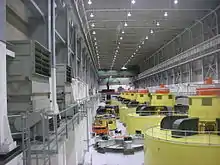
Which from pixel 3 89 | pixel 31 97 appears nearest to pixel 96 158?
pixel 31 97

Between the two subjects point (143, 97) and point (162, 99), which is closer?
point (162, 99)

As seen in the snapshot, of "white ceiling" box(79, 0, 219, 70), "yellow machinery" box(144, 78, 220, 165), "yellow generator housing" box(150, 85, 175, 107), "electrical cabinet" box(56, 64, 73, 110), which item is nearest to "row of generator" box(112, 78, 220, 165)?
"yellow machinery" box(144, 78, 220, 165)

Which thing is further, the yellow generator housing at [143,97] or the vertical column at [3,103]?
the yellow generator housing at [143,97]

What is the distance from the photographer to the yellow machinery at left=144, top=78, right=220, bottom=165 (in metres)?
7.33

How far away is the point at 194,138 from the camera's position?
26.3ft

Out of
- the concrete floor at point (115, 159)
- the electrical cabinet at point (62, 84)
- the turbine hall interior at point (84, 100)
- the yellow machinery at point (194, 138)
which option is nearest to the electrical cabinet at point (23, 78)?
the turbine hall interior at point (84, 100)

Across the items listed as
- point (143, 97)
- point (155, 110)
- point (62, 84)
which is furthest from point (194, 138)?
point (143, 97)

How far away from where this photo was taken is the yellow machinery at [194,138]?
24.1ft

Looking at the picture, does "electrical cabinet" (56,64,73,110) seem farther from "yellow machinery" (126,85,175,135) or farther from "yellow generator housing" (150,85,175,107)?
"yellow generator housing" (150,85,175,107)

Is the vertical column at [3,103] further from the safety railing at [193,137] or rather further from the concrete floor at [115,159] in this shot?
the concrete floor at [115,159]

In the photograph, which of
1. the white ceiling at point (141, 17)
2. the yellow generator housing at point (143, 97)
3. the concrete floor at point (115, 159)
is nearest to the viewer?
the concrete floor at point (115, 159)

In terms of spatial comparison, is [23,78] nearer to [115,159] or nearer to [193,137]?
[193,137]

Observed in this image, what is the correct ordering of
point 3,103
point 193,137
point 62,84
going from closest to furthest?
point 3,103
point 193,137
point 62,84

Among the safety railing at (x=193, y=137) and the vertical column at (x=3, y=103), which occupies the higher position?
the vertical column at (x=3, y=103)
